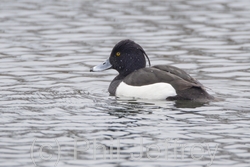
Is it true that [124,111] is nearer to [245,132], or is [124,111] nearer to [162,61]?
[245,132]

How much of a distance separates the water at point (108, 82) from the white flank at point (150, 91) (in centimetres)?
19

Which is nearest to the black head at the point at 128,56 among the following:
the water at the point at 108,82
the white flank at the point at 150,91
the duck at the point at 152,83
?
the duck at the point at 152,83

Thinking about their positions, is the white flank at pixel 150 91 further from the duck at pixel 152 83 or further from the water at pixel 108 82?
the water at pixel 108 82

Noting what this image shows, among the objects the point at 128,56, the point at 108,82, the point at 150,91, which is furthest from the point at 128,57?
the point at 150,91

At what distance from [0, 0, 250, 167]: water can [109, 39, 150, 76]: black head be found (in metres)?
0.48

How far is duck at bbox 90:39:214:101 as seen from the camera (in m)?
10.5

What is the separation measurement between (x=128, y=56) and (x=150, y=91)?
112cm

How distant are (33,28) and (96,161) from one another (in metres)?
9.05

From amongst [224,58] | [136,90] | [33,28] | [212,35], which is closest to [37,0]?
[33,28]

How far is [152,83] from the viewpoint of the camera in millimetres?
10719

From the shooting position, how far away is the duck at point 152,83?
10.5 meters

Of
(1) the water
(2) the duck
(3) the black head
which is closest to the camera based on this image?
(1) the water

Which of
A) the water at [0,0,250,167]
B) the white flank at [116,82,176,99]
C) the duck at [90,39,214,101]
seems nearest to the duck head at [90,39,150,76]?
the duck at [90,39,214,101]

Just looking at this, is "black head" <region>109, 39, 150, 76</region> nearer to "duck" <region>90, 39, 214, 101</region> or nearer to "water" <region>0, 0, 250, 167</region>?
"duck" <region>90, 39, 214, 101</region>
